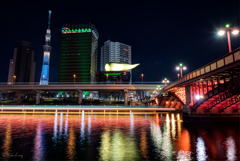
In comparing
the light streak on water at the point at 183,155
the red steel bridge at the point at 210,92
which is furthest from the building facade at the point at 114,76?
the light streak on water at the point at 183,155

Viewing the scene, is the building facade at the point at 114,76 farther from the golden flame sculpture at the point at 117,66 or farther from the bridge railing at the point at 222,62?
the bridge railing at the point at 222,62

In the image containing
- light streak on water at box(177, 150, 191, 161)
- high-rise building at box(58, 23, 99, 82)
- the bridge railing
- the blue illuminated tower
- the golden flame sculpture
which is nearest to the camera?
light streak on water at box(177, 150, 191, 161)

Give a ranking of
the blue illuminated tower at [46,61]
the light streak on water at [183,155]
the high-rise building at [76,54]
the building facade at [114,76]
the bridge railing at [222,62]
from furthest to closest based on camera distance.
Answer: the high-rise building at [76,54]
the building facade at [114,76]
the blue illuminated tower at [46,61]
the bridge railing at [222,62]
the light streak on water at [183,155]

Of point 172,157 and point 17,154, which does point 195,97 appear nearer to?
point 172,157

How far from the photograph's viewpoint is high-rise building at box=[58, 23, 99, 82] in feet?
570

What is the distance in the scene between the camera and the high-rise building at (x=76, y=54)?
17362 centimetres

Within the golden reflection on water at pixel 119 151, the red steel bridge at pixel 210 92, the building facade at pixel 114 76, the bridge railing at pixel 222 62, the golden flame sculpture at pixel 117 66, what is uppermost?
the golden flame sculpture at pixel 117 66

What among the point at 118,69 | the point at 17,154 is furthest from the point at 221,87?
the point at 118,69

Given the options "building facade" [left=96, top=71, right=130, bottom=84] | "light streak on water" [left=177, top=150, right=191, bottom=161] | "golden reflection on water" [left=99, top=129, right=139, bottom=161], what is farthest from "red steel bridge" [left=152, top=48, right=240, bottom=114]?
"building facade" [left=96, top=71, right=130, bottom=84]

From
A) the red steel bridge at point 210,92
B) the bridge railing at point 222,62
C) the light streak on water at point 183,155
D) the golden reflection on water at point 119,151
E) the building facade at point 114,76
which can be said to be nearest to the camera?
the light streak on water at point 183,155

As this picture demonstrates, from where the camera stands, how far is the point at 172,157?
1188 centimetres

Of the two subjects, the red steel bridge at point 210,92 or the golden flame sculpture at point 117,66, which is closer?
the red steel bridge at point 210,92

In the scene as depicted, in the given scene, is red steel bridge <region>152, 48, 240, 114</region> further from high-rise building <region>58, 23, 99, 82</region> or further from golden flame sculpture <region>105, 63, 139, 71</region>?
high-rise building <region>58, 23, 99, 82</region>

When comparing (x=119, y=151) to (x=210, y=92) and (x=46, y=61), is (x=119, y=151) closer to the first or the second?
(x=210, y=92)
